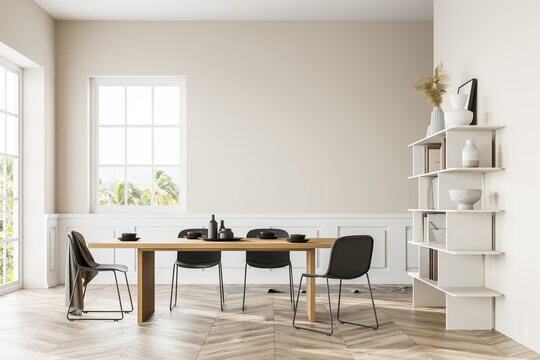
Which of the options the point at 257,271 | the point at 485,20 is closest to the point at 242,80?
the point at 257,271

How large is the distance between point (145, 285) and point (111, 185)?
8.67 feet

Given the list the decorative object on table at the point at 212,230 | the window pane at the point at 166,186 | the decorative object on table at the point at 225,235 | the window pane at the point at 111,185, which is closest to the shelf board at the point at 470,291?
the decorative object on table at the point at 225,235

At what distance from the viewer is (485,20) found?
4.78m

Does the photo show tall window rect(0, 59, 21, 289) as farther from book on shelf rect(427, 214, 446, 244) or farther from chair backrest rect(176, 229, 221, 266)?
book on shelf rect(427, 214, 446, 244)

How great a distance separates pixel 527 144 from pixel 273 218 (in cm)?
366

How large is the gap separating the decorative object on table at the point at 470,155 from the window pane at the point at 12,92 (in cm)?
503

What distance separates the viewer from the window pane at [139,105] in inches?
291

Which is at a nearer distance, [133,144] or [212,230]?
[212,230]

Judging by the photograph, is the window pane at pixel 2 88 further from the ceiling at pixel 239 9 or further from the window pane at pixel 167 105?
the window pane at pixel 167 105

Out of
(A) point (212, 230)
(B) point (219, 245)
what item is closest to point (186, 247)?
(B) point (219, 245)

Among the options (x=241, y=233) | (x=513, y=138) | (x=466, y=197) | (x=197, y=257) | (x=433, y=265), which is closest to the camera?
(x=513, y=138)

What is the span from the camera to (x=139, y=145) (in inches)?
291

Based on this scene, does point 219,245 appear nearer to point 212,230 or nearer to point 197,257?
point 212,230

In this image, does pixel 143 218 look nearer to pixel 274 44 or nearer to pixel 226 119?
pixel 226 119
